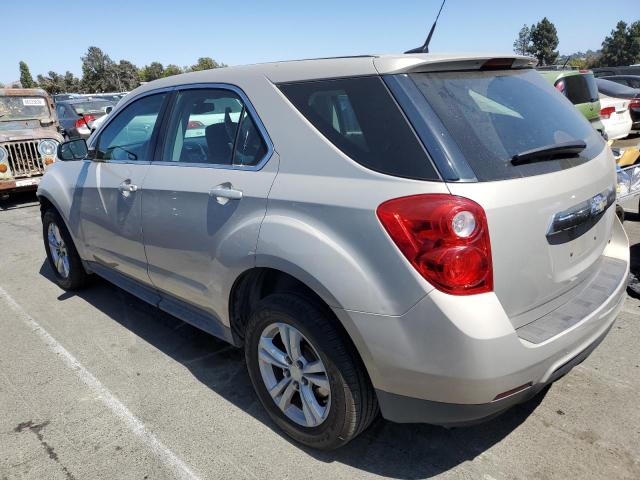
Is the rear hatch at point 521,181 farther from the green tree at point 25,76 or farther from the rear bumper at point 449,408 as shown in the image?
the green tree at point 25,76

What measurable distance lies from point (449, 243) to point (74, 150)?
3452 millimetres

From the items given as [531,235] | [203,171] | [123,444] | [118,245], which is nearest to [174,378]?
[123,444]

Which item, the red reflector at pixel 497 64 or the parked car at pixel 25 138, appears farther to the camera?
the parked car at pixel 25 138

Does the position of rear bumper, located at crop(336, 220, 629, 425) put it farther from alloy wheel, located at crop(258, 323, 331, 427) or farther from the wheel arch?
alloy wheel, located at crop(258, 323, 331, 427)

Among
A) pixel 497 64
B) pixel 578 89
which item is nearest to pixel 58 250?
pixel 497 64

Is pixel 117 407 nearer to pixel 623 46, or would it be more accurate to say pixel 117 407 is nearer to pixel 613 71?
pixel 613 71

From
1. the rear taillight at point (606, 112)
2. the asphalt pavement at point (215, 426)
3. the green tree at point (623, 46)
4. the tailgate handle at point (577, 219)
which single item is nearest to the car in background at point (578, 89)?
the rear taillight at point (606, 112)

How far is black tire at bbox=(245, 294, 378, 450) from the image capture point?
2166mm

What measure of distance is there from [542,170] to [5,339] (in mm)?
3947

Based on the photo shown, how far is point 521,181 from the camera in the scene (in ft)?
6.52

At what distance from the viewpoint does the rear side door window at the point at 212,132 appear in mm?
2607

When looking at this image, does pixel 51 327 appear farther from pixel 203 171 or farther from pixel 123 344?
pixel 203 171

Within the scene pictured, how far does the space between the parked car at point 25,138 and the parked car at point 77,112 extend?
3.38m

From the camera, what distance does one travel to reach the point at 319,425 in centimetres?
239
